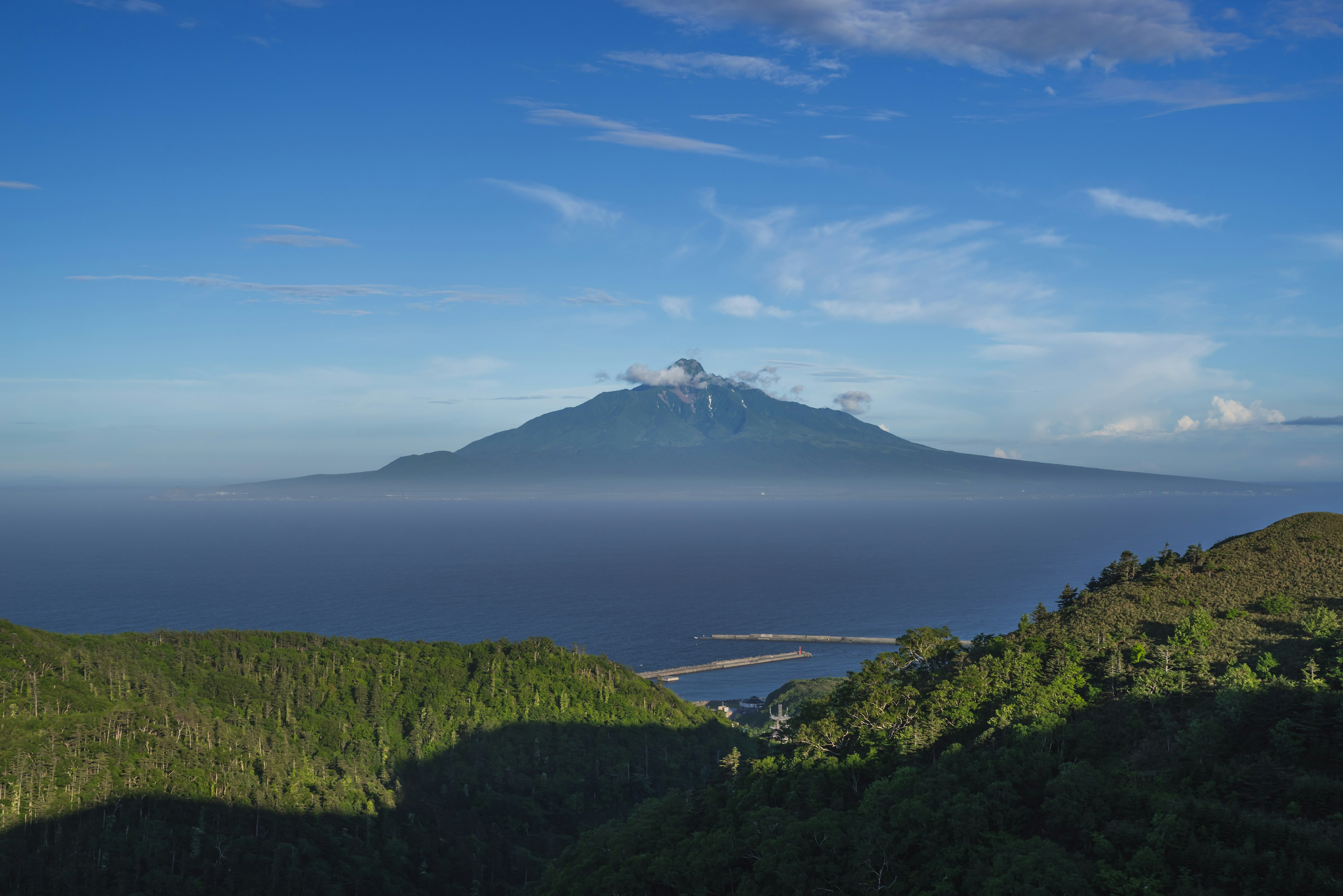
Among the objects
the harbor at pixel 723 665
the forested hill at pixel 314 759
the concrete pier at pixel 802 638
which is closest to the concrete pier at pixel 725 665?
the harbor at pixel 723 665

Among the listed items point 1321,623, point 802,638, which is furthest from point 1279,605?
point 802,638

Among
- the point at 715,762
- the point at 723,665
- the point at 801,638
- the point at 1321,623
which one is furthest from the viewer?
the point at 801,638

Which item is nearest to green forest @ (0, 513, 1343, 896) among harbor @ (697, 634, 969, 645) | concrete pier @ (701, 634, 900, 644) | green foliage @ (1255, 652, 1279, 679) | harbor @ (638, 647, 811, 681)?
green foliage @ (1255, 652, 1279, 679)

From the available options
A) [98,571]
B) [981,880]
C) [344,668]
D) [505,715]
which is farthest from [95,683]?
[98,571]

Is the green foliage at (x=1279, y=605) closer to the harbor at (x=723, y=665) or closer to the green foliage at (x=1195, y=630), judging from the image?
the green foliage at (x=1195, y=630)

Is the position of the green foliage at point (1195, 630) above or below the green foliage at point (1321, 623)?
below

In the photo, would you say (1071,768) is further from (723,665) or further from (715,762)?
(723,665)

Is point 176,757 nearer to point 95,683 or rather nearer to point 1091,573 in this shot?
point 95,683
